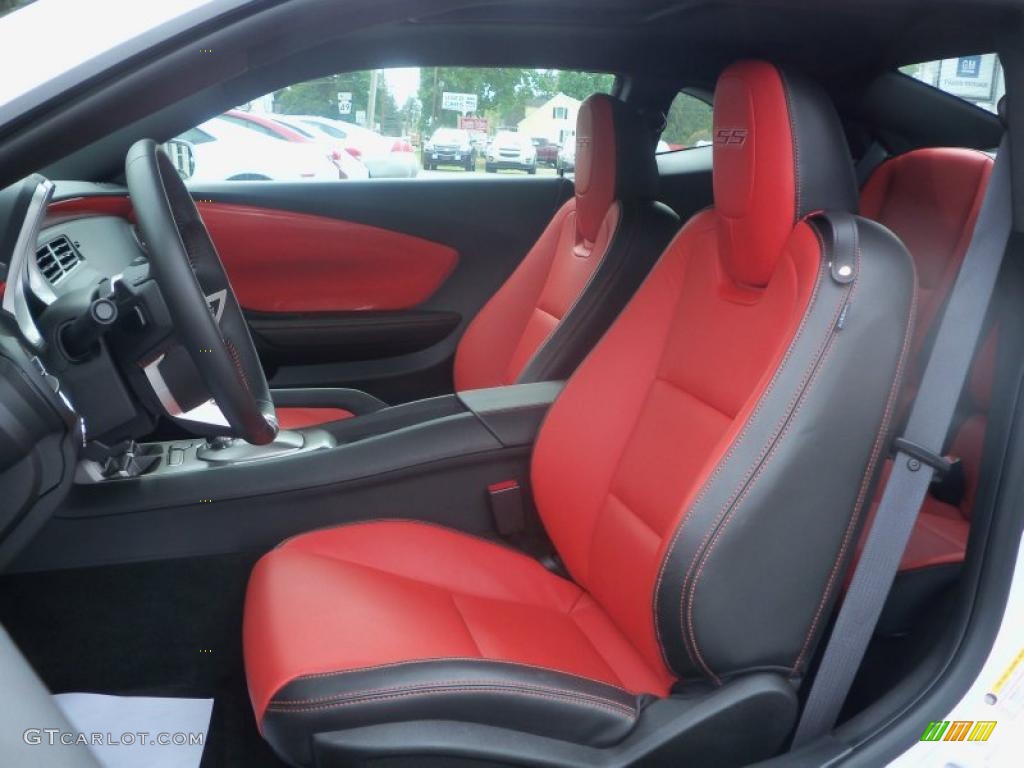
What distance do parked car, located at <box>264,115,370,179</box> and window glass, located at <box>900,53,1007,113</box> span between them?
4.60ft

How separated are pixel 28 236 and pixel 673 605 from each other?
93 cm

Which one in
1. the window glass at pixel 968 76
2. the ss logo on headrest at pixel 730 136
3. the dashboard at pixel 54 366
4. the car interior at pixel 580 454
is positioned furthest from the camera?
the window glass at pixel 968 76

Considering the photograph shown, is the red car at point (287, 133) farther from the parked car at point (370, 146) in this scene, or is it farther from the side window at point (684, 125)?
the side window at point (684, 125)

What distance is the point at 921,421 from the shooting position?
121 cm

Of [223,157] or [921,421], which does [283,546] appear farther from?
[223,157]

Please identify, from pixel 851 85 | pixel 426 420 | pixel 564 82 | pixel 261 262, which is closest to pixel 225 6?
pixel 426 420

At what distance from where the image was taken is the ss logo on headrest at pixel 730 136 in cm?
133

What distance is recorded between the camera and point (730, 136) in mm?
1372

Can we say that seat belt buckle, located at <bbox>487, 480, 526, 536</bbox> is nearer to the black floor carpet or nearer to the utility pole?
the black floor carpet

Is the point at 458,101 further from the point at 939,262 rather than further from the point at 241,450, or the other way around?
the point at 939,262

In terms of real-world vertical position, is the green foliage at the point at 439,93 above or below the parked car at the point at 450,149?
above

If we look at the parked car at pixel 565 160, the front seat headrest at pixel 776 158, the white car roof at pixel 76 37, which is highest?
the white car roof at pixel 76 37

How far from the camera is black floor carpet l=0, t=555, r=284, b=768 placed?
162 centimetres

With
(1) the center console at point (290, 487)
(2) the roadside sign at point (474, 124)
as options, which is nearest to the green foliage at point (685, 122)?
(2) the roadside sign at point (474, 124)
